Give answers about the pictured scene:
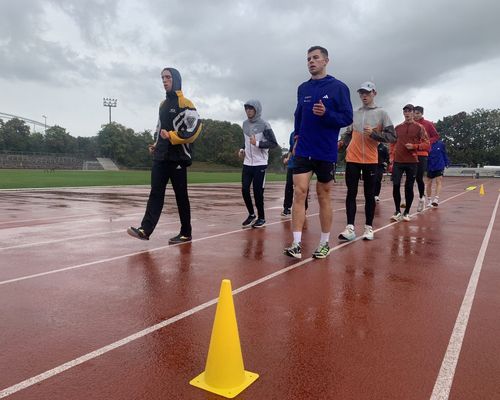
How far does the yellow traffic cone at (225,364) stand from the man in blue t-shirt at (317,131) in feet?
9.18

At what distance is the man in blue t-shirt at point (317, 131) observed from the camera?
509 centimetres

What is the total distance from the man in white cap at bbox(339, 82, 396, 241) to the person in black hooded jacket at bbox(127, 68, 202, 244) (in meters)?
2.33

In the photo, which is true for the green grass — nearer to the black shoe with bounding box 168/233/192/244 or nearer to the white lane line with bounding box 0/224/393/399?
the black shoe with bounding box 168/233/192/244

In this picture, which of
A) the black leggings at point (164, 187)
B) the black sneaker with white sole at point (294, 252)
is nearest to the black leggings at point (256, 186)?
the black leggings at point (164, 187)

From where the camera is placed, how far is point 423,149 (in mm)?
8555

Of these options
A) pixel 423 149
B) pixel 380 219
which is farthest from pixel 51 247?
pixel 423 149

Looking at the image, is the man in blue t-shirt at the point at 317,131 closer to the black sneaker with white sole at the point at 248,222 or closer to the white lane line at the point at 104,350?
the white lane line at the point at 104,350

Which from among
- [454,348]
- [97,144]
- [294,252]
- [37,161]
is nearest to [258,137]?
[294,252]

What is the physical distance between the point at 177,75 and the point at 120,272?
2.92m

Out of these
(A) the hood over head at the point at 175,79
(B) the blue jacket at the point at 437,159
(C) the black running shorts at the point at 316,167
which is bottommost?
(C) the black running shorts at the point at 316,167

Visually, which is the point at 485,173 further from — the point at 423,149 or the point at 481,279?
the point at 481,279

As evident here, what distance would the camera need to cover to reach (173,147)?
5938 mm

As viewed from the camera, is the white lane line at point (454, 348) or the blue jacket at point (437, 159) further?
the blue jacket at point (437, 159)

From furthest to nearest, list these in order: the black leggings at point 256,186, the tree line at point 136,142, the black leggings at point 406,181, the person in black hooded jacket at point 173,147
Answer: the tree line at point 136,142 < the black leggings at point 406,181 < the black leggings at point 256,186 < the person in black hooded jacket at point 173,147
